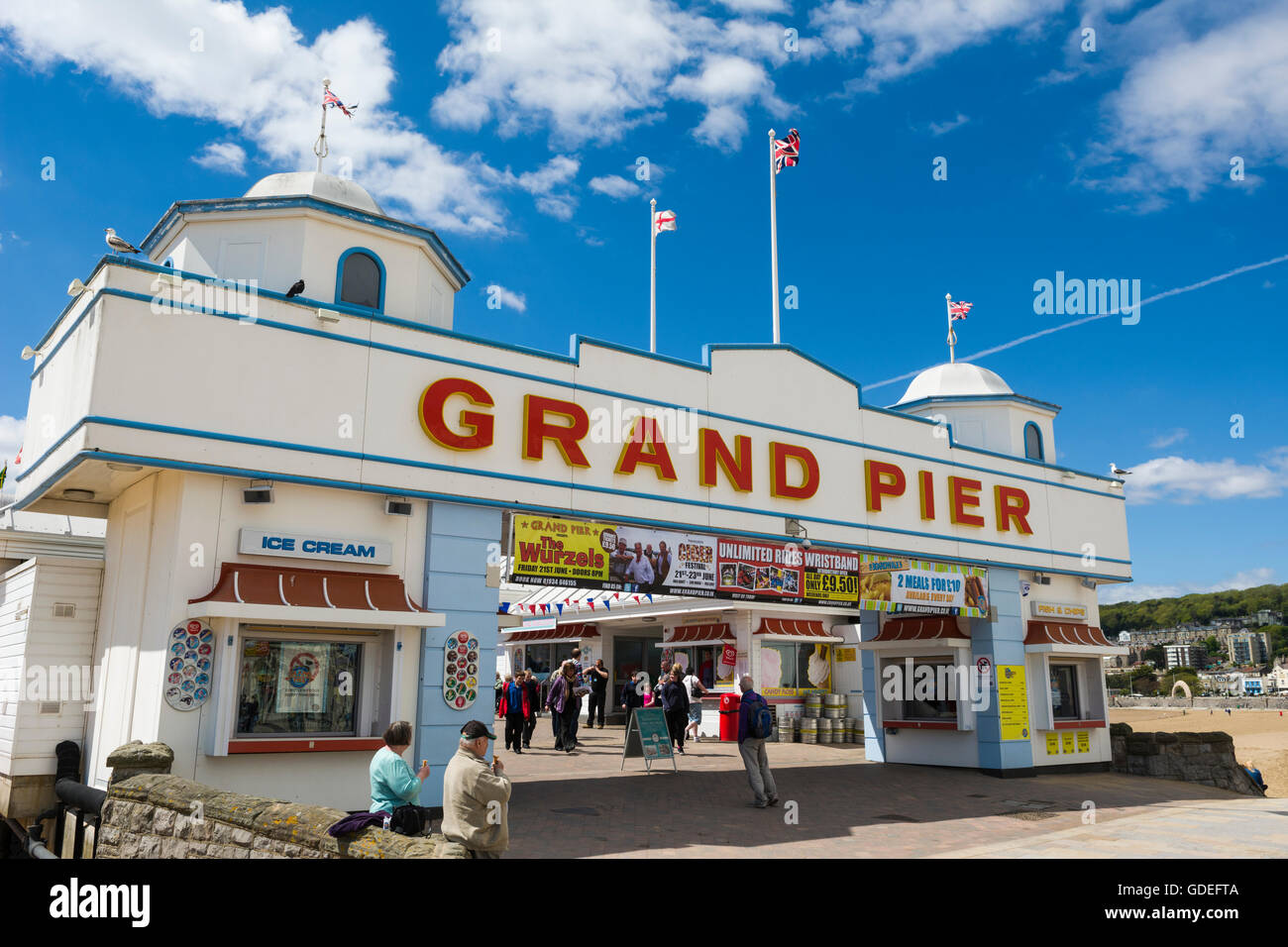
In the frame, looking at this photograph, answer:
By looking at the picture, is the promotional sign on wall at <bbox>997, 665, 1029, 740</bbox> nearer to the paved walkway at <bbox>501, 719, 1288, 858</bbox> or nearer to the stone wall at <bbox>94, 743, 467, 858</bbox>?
the paved walkway at <bbox>501, 719, 1288, 858</bbox>

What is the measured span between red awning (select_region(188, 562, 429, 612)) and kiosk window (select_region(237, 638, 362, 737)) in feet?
2.48

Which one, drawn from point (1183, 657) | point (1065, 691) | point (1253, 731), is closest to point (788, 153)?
point (1065, 691)

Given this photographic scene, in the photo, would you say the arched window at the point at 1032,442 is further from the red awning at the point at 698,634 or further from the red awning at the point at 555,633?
the red awning at the point at 555,633

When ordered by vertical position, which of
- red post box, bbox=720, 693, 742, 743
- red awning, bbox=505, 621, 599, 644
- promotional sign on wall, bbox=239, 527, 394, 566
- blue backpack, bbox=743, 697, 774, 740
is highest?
promotional sign on wall, bbox=239, 527, 394, 566

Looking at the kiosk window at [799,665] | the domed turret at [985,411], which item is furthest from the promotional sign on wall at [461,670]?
the kiosk window at [799,665]

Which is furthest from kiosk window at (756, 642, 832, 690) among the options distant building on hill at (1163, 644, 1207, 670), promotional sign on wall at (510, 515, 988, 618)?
distant building on hill at (1163, 644, 1207, 670)

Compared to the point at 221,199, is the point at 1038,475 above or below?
below

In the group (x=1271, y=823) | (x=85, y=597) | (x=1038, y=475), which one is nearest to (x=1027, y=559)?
(x=1038, y=475)

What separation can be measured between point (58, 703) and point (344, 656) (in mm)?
4244

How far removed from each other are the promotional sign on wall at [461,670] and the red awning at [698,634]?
1470 centimetres

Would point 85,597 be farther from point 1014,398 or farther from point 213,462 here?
point 1014,398

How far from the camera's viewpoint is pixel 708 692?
1011 inches

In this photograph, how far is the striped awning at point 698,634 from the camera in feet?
84.3

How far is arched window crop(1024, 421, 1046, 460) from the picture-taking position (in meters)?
20.3
